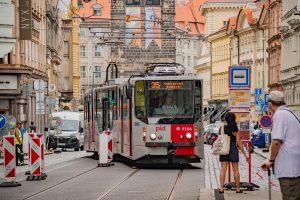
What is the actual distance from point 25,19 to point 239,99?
3688 centimetres

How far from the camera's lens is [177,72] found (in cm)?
3319

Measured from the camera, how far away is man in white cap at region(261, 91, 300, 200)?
11195 millimetres

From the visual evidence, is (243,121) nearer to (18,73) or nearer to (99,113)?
(99,113)

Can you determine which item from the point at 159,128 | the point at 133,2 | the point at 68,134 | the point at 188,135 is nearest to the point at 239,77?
the point at 188,135

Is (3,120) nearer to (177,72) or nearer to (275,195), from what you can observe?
(177,72)

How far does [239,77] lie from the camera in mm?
22141

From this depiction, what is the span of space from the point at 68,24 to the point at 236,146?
86853 mm

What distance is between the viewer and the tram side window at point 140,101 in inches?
1253

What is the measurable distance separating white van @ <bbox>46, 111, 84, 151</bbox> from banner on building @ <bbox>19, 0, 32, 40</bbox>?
16.8ft

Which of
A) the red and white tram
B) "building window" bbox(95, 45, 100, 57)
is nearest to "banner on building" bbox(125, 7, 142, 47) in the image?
"building window" bbox(95, 45, 100, 57)

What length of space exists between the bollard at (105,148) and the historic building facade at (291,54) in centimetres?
3055

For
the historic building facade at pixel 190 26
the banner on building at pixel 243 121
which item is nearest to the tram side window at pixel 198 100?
the banner on building at pixel 243 121

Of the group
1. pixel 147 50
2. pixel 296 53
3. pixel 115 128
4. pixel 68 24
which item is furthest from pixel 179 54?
pixel 115 128

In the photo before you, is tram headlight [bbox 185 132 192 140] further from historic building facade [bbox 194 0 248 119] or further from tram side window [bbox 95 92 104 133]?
historic building facade [bbox 194 0 248 119]
